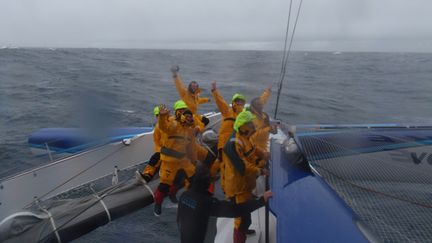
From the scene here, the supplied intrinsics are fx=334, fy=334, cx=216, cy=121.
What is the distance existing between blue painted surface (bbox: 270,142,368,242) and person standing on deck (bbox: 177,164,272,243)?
0.37 metres

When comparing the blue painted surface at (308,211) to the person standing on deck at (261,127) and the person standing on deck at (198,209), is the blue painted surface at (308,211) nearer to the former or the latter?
the person standing on deck at (198,209)

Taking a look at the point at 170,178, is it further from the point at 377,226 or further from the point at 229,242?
the point at 377,226

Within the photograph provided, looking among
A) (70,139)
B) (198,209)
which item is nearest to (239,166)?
(198,209)

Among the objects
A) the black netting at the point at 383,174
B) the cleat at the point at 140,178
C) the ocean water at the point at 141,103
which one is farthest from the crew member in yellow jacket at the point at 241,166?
the ocean water at the point at 141,103

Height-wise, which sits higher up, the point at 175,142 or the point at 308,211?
the point at 308,211

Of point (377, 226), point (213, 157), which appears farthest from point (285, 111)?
point (377, 226)

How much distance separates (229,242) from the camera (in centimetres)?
286

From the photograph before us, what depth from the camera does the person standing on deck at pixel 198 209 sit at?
2172mm

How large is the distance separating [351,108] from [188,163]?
29.8 ft

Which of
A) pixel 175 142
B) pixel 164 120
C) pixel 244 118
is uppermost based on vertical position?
pixel 244 118

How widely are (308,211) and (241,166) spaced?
104 cm

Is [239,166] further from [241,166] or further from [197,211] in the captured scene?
[197,211]

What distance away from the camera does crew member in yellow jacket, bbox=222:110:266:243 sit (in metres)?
2.55

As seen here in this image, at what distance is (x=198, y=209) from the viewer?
A: 2.16 m
